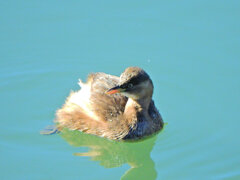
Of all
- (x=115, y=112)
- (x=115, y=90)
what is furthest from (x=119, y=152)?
(x=115, y=90)

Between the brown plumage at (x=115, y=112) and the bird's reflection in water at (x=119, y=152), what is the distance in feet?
0.39

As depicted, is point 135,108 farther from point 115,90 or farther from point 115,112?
point 115,90

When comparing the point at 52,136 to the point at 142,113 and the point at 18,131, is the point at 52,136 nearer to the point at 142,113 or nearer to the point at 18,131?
the point at 18,131

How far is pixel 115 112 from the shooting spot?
26.3ft

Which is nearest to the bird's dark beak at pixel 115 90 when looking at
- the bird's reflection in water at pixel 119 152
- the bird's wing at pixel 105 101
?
the bird's wing at pixel 105 101

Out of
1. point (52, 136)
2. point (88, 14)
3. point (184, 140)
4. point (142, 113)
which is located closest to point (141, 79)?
point (142, 113)

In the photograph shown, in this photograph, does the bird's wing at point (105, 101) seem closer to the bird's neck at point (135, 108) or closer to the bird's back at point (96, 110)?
the bird's back at point (96, 110)

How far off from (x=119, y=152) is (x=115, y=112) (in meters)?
0.60

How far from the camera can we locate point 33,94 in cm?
899

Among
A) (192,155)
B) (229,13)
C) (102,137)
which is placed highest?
(229,13)

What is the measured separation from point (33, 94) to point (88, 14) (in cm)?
246

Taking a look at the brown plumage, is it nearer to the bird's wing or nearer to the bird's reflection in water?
the bird's wing

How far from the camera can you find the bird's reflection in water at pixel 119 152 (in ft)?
24.9

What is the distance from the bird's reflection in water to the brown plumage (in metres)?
0.12
